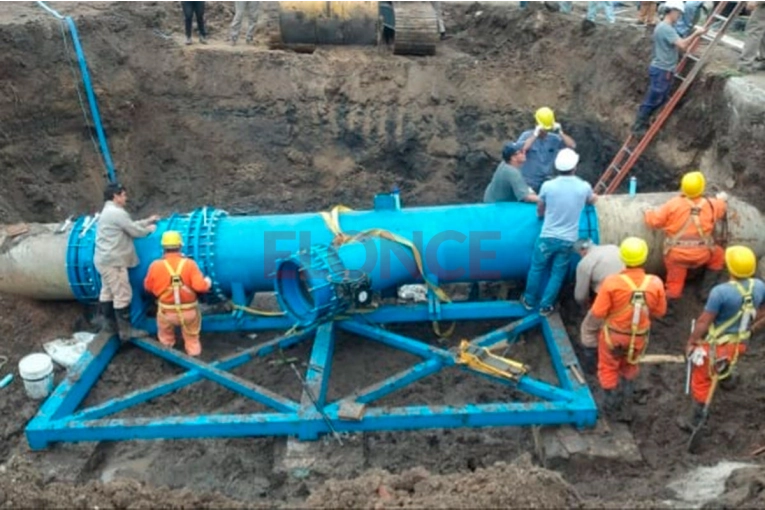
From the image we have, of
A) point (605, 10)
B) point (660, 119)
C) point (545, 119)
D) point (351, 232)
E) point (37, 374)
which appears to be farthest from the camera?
point (605, 10)

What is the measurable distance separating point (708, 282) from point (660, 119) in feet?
8.70

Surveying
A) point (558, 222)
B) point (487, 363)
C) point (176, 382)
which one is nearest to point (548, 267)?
point (558, 222)

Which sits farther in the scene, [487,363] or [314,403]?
[487,363]

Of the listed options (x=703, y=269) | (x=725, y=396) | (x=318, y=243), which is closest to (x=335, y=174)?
(x=318, y=243)

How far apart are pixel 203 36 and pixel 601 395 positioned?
29.6 ft

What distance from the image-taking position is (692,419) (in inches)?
242

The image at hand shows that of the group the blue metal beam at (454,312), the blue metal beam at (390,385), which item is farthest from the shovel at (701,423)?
the blue metal beam at (390,385)

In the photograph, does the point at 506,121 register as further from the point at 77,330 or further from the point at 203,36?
the point at 77,330

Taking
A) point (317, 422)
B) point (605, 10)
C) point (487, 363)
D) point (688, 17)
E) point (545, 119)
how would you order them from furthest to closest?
point (605, 10) < point (688, 17) < point (545, 119) < point (487, 363) < point (317, 422)

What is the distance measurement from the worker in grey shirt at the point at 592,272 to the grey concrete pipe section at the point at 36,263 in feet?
16.1

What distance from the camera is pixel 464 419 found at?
613 cm

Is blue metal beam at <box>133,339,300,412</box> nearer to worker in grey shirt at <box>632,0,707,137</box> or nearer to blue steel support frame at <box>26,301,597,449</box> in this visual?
blue steel support frame at <box>26,301,597,449</box>

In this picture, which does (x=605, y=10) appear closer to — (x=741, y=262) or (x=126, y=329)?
(x=741, y=262)

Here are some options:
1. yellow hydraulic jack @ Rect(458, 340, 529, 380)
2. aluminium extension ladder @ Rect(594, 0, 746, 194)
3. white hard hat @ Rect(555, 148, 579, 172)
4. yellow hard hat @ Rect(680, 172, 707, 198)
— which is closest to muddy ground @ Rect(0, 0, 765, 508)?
aluminium extension ladder @ Rect(594, 0, 746, 194)
